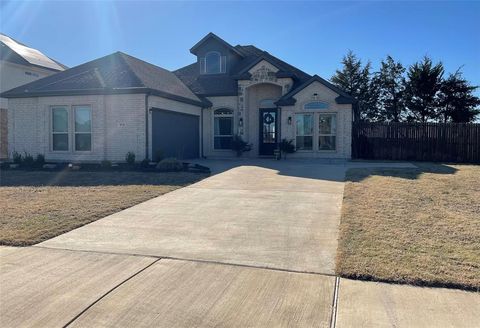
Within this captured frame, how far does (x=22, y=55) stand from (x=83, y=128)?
10740mm

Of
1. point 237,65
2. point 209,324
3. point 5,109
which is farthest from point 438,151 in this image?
point 5,109

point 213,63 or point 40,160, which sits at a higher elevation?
point 213,63

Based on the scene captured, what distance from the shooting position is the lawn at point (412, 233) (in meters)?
4.73

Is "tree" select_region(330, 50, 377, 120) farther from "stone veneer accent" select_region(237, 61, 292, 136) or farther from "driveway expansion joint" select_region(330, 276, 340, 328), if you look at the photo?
"driveway expansion joint" select_region(330, 276, 340, 328)

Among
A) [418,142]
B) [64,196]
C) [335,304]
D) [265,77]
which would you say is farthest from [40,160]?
[418,142]

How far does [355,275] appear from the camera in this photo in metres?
4.72

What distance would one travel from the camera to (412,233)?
6.41 m

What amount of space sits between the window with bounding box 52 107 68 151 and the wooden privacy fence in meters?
13.9

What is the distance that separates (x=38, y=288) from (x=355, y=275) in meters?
3.47

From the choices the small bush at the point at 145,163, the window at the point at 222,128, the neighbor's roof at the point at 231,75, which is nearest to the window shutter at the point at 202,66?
the neighbor's roof at the point at 231,75

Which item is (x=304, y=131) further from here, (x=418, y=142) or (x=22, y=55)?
(x=22, y=55)

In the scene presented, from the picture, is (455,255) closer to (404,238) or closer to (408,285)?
(404,238)

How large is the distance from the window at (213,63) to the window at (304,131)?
20.9 feet

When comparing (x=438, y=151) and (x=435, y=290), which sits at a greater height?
(x=438, y=151)
